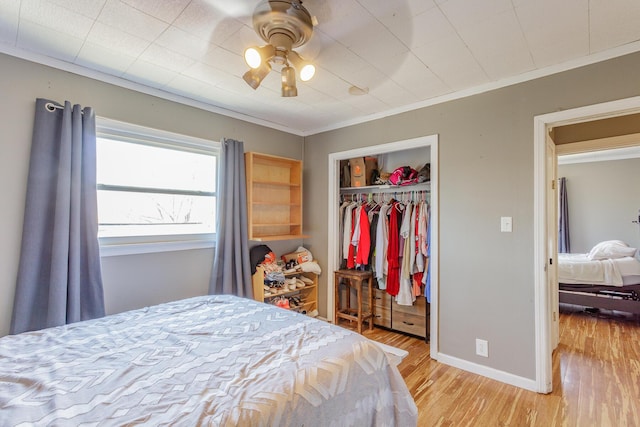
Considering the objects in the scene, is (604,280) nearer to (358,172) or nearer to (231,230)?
(358,172)

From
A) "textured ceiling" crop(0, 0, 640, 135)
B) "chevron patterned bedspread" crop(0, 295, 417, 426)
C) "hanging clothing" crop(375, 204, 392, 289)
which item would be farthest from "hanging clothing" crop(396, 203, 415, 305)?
"chevron patterned bedspread" crop(0, 295, 417, 426)

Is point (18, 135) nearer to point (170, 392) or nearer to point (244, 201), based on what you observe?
point (244, 201)

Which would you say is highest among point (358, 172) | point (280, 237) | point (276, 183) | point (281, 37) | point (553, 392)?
point (281, 37)

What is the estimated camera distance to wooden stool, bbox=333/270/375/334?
340cm

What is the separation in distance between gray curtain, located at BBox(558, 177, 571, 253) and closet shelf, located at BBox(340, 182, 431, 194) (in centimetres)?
445

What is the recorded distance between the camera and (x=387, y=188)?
3641mm

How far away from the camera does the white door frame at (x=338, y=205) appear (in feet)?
9.19

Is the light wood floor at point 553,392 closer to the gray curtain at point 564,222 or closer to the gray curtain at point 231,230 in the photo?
the gray curtain at point 231,230

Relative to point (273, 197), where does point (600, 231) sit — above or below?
below

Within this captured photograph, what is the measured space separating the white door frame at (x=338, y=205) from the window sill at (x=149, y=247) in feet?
4.52

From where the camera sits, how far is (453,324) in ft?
8.83

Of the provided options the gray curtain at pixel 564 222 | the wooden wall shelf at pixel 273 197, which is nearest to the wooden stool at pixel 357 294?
the wooden wall shelf at pixel 273 197

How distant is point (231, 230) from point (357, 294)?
1.63 meters

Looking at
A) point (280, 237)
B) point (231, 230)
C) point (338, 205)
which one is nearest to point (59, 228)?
point (231, 230)
